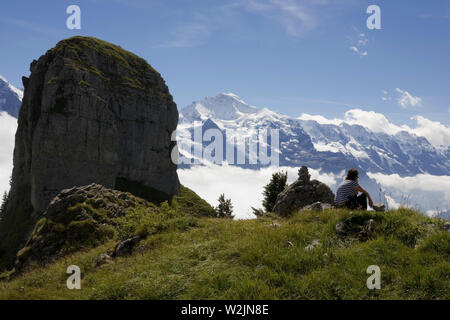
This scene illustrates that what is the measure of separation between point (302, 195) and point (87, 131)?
94.9 m

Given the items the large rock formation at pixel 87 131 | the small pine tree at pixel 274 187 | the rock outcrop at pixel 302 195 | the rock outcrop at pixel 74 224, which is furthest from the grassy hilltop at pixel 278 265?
the large rock formation at pixel 87 131

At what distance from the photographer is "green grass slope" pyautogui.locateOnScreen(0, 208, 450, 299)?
7141 mm

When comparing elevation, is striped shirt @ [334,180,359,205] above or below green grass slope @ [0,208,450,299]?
above

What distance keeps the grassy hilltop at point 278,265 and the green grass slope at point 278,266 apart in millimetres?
27

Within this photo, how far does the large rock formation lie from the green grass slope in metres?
74.6

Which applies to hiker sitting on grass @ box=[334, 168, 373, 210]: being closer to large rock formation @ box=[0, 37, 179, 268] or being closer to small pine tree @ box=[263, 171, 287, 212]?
small pine tree @ box=[263, 171, 287, 212]

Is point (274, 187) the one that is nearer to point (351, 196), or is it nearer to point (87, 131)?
point (351, 196)

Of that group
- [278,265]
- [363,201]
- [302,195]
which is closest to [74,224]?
[278,265]

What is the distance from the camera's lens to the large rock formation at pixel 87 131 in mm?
89500

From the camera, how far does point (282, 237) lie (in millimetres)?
9836

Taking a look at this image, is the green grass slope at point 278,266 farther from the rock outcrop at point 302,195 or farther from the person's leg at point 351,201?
the rock outcrop at point 302,195

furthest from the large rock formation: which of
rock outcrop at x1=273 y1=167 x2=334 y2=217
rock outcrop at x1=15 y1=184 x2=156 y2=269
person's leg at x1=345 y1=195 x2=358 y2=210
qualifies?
person's leg at x1=345 y1=195 x2=358 y2=210

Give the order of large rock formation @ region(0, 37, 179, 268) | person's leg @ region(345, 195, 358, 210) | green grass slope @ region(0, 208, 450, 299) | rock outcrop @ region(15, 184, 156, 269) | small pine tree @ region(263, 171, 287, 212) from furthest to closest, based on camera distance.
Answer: large rock formation @ region(0, 37, 179, 268), small pine tree @ region(263, 171, 287, 212), rock outcrop @ region(15, 184, 156, 269), person's leg @ region(345, 195, 358, 210), green grass slope @ region(0, 208, 450, 299)
